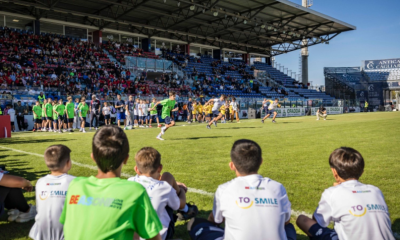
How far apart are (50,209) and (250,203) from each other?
1.86 m

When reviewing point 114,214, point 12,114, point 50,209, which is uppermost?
point 12,114

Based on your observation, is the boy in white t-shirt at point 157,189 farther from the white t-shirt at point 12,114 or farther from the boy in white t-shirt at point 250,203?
the white t-shirt at point 12,114

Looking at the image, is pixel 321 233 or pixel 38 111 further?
pixel 38 111

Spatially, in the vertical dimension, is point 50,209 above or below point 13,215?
above

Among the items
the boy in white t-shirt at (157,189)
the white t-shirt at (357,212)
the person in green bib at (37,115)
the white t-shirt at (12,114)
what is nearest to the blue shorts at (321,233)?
the white t-shirt at (357,212)

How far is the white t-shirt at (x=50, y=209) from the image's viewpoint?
9.39 feet

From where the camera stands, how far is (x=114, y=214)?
1.90 metres

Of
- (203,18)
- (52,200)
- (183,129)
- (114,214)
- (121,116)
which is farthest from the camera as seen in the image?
(203,18)

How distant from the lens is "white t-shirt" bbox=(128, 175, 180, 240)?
9.31 feet

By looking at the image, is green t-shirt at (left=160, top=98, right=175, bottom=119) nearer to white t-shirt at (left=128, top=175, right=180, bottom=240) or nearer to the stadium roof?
white t-shirt at (left=128, top=175, right=180, bottom=240)

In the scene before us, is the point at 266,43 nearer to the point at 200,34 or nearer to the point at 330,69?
the point at 200,34

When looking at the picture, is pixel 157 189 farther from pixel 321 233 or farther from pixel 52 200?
pixel 321 233

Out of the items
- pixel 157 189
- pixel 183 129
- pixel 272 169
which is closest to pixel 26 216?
pixel 157 189

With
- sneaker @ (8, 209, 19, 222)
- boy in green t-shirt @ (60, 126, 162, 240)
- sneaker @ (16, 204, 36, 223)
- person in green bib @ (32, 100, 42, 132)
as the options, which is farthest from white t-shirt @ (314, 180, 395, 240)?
person in green bib @ (32, 100, 42, 132)
